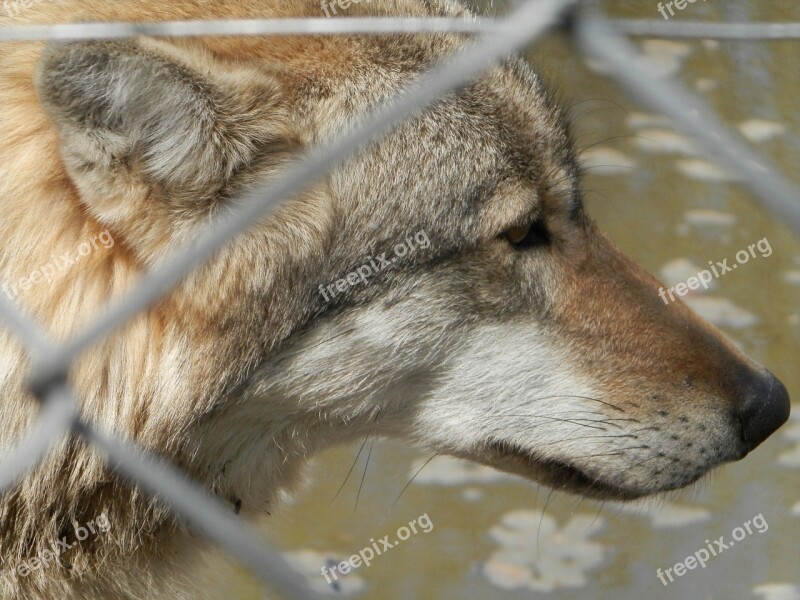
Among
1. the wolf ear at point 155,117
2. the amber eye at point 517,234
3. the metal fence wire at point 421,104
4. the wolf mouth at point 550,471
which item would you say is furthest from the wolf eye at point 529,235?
the metal fence wire at point 421,104

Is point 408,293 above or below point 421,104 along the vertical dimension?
below

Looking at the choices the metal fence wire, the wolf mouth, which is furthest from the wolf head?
the metal fence wire

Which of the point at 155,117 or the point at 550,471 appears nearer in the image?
the point at 155,117

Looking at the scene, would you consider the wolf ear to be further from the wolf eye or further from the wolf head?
the wolf eye

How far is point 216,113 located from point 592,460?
120 centimetres

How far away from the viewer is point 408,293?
2.21 metres

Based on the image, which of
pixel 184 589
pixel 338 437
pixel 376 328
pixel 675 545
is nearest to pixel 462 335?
pixel 376 328

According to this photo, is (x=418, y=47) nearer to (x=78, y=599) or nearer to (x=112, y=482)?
(x=112, y=482)

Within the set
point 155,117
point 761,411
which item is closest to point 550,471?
point 761,411

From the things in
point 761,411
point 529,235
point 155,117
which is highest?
point 155,117

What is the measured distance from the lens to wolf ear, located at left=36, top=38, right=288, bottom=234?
170cm

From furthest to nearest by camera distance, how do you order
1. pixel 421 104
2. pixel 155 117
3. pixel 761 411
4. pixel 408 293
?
pixel 761 411 < pixel 408 293 < pixel 155 117 < pixel 421 104

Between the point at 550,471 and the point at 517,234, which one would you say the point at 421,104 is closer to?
the point at 517,234

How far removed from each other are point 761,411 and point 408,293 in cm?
91
